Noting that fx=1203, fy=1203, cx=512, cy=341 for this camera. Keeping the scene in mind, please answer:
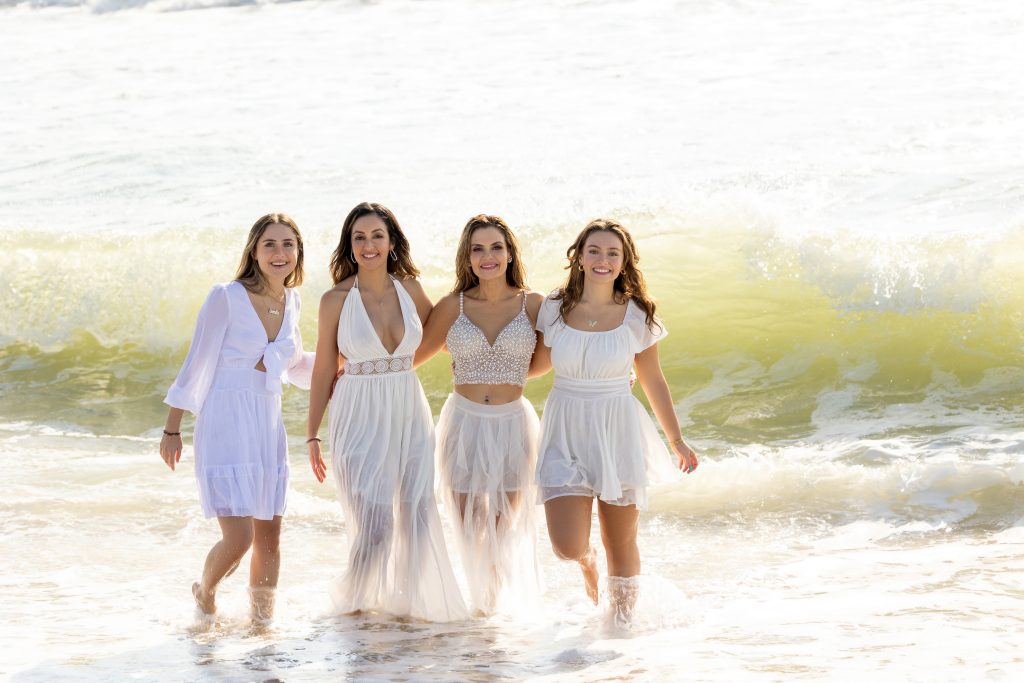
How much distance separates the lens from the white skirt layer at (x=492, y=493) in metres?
5.46

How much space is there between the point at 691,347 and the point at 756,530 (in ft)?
14.4

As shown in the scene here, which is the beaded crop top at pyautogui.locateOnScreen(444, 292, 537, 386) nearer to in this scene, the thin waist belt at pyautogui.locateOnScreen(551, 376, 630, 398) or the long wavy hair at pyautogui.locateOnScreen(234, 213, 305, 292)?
the thin waist belt at pyautogui.locateOnScreen(551, 376, 630, 398)

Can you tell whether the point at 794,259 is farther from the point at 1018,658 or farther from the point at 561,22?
the point at 561,22

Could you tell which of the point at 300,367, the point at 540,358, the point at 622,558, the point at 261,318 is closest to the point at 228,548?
the point at 300,367

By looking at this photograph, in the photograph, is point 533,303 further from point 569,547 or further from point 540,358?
point 569,547

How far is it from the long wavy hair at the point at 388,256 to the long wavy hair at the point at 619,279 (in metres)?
0.72

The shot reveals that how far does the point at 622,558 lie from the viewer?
5.33 metres

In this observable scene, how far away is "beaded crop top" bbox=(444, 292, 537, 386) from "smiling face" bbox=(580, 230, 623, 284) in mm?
395

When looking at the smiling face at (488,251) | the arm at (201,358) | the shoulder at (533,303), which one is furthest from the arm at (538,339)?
the arm at (201,358)

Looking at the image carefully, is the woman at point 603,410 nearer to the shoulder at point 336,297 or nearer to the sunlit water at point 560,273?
the sunlit water at point 560,273

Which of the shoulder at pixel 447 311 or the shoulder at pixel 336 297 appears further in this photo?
the shoulder at pixel 447 311

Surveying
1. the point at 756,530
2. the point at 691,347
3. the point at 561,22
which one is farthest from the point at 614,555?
the point at 561,22

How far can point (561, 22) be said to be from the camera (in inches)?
974

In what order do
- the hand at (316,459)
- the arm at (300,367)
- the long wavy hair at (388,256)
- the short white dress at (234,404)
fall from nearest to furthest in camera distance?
the short white dress at (234,404) < the hand at (316,459) < the long wavy hair at (388,256) < the arm at (300,367)
